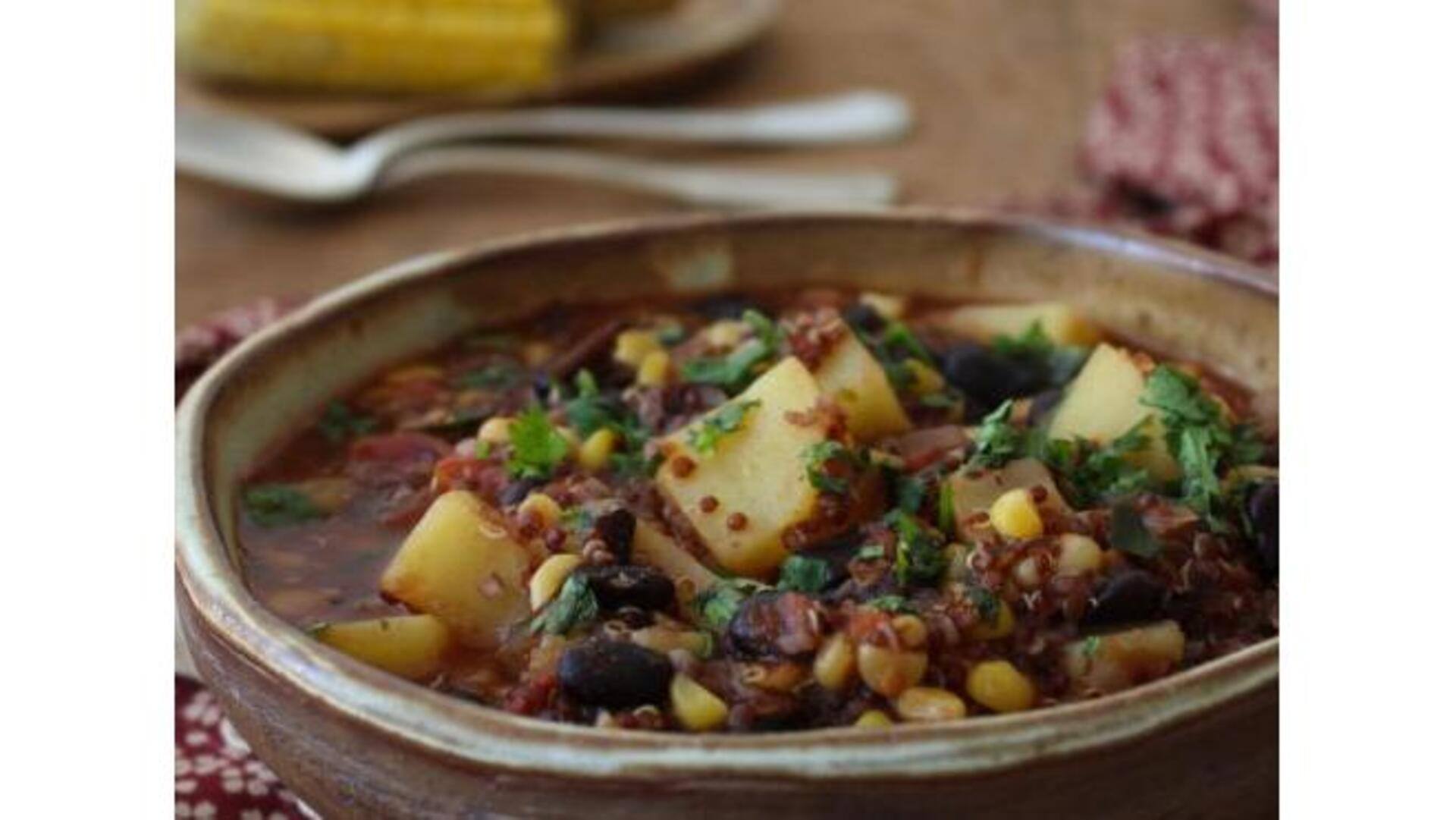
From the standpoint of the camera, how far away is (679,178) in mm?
6863

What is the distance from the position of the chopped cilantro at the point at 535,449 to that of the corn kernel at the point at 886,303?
832 mm

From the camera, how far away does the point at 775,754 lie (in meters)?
2.46

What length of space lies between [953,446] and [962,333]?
0.84m

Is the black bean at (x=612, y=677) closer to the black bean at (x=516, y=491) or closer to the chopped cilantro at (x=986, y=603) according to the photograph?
the chopped cilantro at (x=986, y=603)

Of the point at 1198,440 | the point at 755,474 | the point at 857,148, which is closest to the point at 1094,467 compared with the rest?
the point at 1198,440

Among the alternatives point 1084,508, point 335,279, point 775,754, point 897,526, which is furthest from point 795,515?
point 335,279

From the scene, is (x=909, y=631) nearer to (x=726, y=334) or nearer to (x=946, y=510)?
(x=946, y=510)

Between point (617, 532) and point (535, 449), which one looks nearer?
point (617, 532)

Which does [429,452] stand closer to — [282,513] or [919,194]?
[282,513]

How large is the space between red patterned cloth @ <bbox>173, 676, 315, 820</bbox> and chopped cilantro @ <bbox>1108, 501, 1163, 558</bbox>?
4.40 ft

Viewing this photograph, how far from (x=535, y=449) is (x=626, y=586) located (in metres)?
0.50

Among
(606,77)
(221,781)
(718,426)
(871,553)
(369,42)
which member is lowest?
(221,781)

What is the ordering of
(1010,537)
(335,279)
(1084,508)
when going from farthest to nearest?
(335,279) → (1084,508) → (1010,537)

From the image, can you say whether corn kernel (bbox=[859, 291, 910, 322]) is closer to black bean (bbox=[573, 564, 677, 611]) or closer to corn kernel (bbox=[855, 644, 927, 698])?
black bean (bbox=[573, 564, 677, 611])
